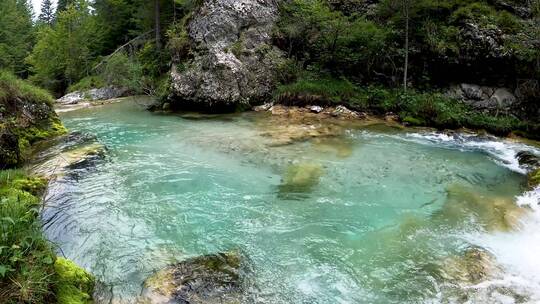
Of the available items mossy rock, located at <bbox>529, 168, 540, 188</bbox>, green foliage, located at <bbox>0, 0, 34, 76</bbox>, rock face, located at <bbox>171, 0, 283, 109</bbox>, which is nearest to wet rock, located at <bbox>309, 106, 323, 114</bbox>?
rock face, located at <bbox>171, 0, 283, 109</bbox>

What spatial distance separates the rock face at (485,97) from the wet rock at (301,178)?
11.1 m

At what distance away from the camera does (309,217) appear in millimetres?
7883

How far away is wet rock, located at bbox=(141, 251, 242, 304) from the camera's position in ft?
17.5

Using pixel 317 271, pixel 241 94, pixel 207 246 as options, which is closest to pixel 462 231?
pixel 317 271

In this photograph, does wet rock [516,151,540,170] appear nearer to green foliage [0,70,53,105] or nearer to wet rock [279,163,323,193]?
wet rock [279,163,323,193]

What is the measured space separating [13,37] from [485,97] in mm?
45276

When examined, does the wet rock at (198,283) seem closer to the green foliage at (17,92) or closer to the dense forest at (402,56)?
the green foliage at (17,92)

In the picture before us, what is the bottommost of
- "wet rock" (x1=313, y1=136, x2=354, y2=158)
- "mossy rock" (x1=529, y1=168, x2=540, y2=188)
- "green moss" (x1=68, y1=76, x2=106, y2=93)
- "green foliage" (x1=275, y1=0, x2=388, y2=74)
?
"mossy rock" (x1=529, y1=168, x2=540, y2=188)

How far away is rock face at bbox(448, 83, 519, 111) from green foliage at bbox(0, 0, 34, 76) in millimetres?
37306

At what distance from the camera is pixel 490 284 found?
232 inches

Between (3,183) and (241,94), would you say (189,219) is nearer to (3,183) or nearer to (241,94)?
A: (3,183)

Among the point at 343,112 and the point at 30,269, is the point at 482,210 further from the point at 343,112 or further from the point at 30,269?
the point at 343,112

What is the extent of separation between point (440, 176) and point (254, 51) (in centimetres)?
1253

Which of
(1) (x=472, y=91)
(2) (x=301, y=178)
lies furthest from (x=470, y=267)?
(1) (x=472, y=91)
